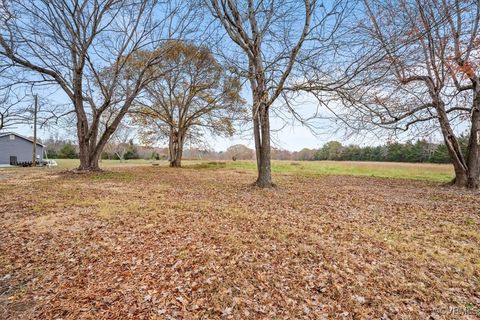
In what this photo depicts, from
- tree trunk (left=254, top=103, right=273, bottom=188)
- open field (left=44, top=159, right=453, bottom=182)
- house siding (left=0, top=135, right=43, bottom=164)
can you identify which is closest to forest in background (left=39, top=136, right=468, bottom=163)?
tree trunk (left=254, top=103, right=273, bottom=188)

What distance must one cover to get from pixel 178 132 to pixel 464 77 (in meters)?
17.0

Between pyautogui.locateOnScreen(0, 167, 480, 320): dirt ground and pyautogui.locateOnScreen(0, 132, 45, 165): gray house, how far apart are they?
27.8 m

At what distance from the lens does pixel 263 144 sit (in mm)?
7855

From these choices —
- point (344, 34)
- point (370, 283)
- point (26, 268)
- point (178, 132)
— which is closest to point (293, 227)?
point (370, 283)

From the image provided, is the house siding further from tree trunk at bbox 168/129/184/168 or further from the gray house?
tree trunk at bbox 168/129/184/168

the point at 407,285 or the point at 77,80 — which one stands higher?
the point at 77,80

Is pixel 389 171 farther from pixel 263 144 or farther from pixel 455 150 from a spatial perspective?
pixel 263 144

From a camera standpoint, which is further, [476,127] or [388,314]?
[476,127]

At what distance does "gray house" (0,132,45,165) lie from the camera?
82.0 feet

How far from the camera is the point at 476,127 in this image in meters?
8.52

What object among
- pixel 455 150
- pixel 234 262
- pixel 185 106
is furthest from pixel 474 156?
pixel 185 106

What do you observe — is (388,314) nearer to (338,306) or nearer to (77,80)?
(338,306)

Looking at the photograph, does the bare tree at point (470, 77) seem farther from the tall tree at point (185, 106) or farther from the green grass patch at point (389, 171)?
the tall tree at point (185, 106)

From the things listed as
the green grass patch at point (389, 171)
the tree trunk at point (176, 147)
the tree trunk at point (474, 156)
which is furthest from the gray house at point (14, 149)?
the tree trunk at point (474, 156)
